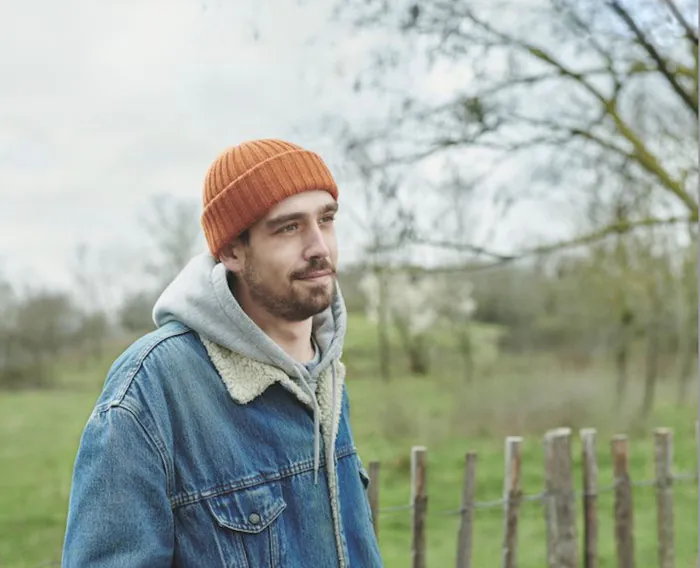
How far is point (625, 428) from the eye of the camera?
9836 mm

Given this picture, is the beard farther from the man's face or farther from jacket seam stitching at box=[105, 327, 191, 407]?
jacket seam stitching at box=[105, 327, 191, 407]

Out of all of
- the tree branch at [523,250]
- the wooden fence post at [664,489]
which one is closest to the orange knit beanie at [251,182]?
the wooden fence post at [664,489]

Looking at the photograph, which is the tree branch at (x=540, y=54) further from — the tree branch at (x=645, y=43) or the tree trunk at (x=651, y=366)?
the tree trunk at (x=651, y=366)

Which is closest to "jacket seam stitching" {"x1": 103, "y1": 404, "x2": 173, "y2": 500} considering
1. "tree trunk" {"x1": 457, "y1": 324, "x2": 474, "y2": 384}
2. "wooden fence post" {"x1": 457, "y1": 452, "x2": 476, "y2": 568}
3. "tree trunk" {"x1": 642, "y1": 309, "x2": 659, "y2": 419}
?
"wooden fence post" {"x1": 457, "y1": 452, "x2": 476, "y2": 568}

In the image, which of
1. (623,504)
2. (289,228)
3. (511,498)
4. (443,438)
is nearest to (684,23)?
(623,504)

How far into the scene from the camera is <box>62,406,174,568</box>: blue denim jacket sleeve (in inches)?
45.8

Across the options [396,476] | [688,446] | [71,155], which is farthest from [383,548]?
[71,155]

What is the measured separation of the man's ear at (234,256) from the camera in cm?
140

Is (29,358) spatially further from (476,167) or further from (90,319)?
(476,167)

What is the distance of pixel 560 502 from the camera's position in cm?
312

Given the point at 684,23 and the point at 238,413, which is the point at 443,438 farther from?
the point at 238,413

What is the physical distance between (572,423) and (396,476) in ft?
8.42

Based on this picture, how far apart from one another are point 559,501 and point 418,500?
0.70 meters

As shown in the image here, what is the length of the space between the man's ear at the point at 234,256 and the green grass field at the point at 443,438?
475cm
